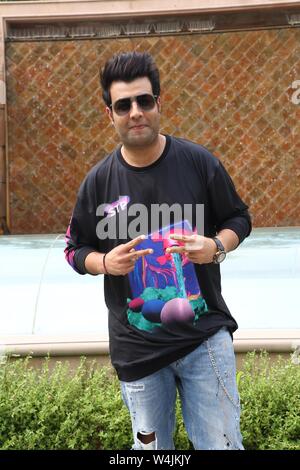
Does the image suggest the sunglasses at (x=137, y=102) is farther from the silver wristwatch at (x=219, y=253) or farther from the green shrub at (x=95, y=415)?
the green shrub at (x=95, y=415)

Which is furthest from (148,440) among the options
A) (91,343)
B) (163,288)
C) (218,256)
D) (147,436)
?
(91,343)

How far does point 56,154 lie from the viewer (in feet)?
23.7

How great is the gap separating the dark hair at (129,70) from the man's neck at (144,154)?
14 cm

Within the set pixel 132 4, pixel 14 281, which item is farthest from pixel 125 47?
pixel 14 281

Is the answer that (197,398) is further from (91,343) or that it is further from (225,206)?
(91,343)

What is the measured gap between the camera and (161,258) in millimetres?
2152

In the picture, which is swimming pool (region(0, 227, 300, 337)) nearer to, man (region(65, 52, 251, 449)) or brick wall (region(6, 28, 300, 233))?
man (region(65, 52, 251, 449))

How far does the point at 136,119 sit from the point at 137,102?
47 mm

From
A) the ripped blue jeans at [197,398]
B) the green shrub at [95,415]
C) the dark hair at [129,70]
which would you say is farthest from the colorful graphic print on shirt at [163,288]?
the green shrub at [95,415]

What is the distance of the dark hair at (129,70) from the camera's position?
2.20m

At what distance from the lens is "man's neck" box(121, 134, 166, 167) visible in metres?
2.19

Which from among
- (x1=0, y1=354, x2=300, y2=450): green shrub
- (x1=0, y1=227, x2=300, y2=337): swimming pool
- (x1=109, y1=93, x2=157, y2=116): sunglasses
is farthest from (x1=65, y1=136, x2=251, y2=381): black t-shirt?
(x1=0, y1=227, x2=300, y2=337): swimming pool

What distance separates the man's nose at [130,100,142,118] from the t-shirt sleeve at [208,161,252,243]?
0.25 metres
